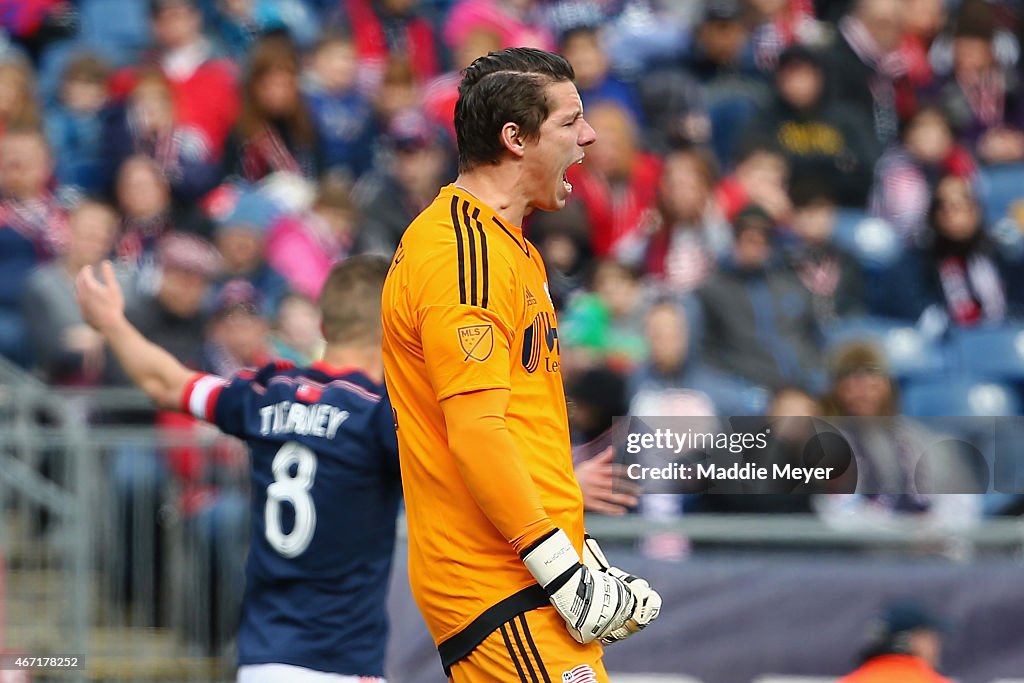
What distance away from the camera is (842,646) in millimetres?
6957

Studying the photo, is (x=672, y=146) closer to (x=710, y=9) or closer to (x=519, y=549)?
(x=710, y=9)

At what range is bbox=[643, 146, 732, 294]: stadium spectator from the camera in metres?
10.3

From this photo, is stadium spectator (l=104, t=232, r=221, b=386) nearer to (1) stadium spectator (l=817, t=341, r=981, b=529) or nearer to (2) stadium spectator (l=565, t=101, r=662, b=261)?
(2) stadium spectator (l=565, t=101, r=662, b=261)

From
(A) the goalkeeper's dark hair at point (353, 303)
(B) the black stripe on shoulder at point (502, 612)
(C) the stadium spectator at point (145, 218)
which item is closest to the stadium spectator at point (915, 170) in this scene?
(C) the stadium spectator at point (145, 218)

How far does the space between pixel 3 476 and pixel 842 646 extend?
162 inches

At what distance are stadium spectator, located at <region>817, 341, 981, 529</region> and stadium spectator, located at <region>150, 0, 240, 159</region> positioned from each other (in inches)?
204

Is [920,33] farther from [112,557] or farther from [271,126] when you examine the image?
[112,557]

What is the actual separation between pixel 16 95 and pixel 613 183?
417 cm

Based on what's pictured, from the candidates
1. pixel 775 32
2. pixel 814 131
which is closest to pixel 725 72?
pixel 775 32

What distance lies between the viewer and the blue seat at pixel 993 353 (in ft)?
32.8

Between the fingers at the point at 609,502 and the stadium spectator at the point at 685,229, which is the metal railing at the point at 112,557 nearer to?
the stadium spectator at the point at 685,229

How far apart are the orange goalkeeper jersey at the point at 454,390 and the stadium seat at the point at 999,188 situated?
786cm

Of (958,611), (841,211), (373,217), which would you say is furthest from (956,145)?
(958,611)

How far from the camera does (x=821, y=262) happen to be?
33.6 ft
